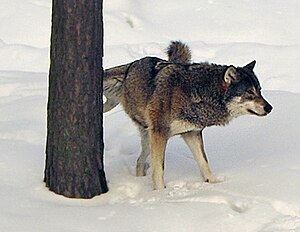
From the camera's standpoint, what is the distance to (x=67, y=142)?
6227mm

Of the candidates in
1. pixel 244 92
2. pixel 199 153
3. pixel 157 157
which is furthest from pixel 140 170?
pixel 244 92

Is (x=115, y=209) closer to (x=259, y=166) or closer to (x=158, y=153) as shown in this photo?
(x=158, y=153)

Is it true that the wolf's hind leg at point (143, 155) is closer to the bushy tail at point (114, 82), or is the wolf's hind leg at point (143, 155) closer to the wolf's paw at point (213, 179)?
the bushy tail at point (114, 82)

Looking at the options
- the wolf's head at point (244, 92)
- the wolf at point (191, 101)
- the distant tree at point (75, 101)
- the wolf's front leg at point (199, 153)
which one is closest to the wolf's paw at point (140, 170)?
the wolf at point (191, 101)

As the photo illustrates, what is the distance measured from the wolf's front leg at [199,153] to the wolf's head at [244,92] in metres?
0.51

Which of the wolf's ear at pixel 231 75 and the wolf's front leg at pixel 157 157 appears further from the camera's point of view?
the wolf's front leg at pixel 157 157

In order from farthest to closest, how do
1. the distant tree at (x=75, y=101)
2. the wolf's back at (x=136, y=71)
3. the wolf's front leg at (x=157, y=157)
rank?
1. the wolf's back at (x=136, y=71)
2. the wolf's front leg at (x=157, y=157)
3. the distant tree at (x=75, y=101)

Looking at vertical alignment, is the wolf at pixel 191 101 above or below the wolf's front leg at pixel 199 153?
above

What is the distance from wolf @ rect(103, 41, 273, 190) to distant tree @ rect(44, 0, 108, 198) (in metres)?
0.47

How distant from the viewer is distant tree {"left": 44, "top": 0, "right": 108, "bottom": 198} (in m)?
6.08

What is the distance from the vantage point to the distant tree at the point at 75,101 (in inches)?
239

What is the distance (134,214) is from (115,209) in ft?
0.66

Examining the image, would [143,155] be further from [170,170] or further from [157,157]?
[157,157]

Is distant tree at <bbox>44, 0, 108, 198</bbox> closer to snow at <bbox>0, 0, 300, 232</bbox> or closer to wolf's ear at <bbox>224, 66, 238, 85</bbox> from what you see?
snow at <bbox>0, 0, 300, 232</bbox>
